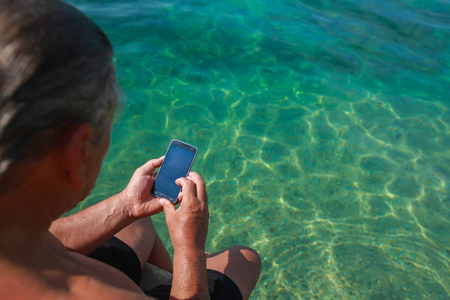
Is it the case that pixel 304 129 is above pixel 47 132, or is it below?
below

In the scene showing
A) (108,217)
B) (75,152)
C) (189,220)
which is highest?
(75,152)

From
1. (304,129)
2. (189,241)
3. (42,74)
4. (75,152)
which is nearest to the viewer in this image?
(42,74)

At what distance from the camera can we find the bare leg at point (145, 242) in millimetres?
2426

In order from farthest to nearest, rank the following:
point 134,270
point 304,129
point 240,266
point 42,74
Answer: point 304,129 < point 240,266 < point 134,270 < point 42,74

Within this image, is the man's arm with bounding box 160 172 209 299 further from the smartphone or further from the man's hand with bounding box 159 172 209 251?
the smartphone

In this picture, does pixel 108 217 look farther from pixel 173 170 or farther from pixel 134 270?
pixel 173 170

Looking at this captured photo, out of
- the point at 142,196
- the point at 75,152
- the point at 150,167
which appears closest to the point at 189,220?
the point at 142,196

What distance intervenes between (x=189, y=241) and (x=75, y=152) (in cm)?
103

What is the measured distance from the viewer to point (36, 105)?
0.96 m

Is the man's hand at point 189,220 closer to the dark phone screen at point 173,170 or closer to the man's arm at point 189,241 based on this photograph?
the man's arm at point 189,241

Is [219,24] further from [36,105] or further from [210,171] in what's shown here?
[36,105]

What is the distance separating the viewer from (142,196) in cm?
247

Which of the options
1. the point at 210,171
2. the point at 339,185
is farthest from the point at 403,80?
the point at 210,171

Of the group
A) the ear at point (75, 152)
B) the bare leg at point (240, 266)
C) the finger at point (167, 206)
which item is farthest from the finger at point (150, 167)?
the ear at point (75, 152)
